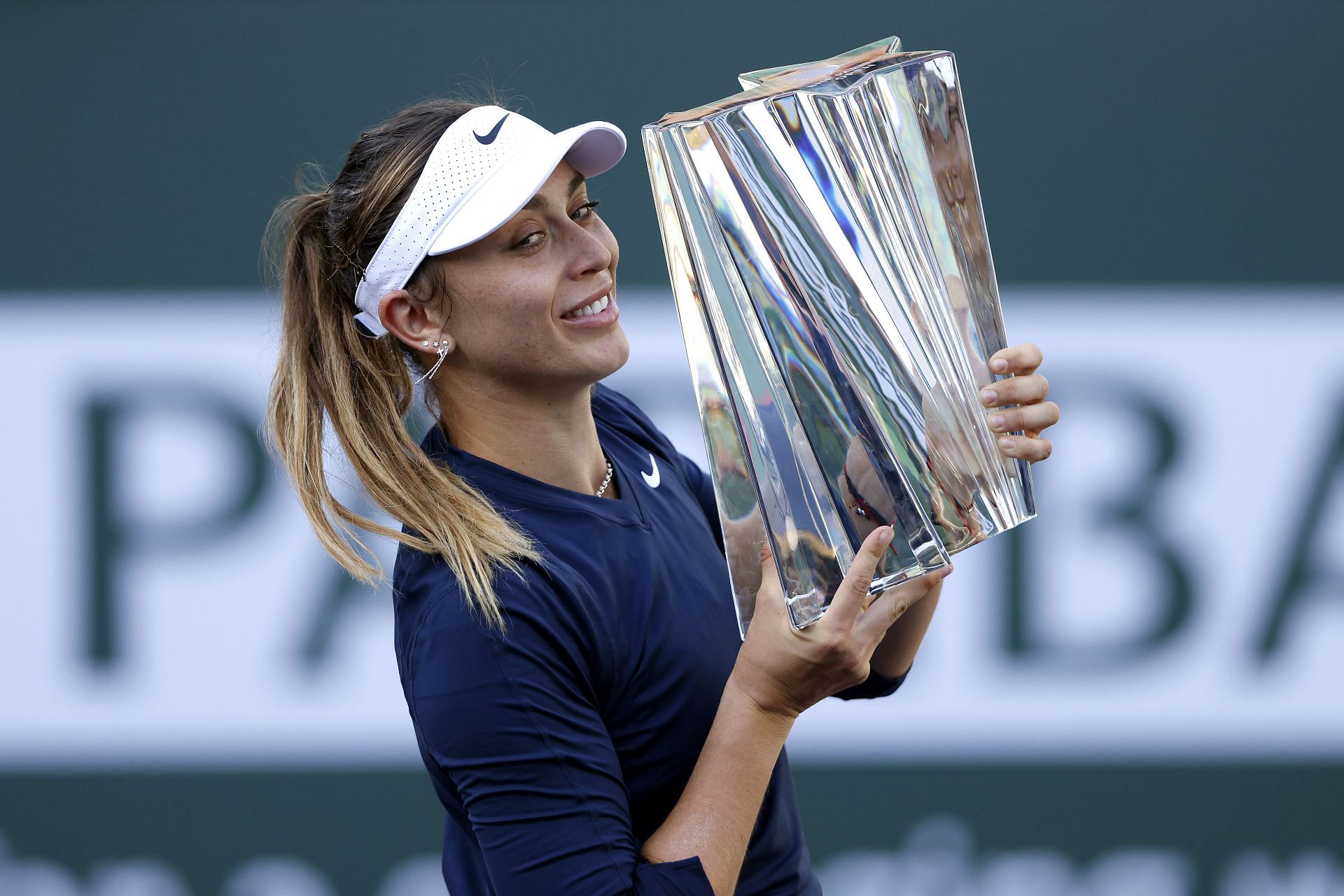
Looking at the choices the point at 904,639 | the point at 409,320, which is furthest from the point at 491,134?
the point at 904,639

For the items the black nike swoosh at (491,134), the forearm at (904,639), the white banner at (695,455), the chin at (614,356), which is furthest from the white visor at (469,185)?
the white banner at (695,455)

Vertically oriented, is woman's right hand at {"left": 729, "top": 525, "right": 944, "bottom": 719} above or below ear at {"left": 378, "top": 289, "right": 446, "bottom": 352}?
below

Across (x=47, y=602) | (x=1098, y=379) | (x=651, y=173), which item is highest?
(x=651, y=173)

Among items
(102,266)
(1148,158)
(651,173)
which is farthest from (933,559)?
(102,266)

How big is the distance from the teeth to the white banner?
105cm

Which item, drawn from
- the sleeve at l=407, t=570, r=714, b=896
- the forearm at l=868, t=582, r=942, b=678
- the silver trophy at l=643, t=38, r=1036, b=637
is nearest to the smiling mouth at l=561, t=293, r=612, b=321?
the silver trophy at l=643, t=38, r=1036, b=637

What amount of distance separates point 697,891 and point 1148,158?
1659mm

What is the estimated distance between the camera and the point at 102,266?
2025 mm

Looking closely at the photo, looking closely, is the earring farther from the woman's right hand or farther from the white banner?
the white banner

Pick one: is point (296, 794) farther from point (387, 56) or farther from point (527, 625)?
point (527, 625)

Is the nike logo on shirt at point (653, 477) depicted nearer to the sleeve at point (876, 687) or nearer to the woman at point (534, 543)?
the woman at point (534, 543)

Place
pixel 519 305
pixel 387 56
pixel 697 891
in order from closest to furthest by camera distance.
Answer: pixel 697 891, pixel 519 305, pixel 387 56

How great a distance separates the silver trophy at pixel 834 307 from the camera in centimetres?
83

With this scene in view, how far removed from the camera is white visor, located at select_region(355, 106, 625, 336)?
936mm
